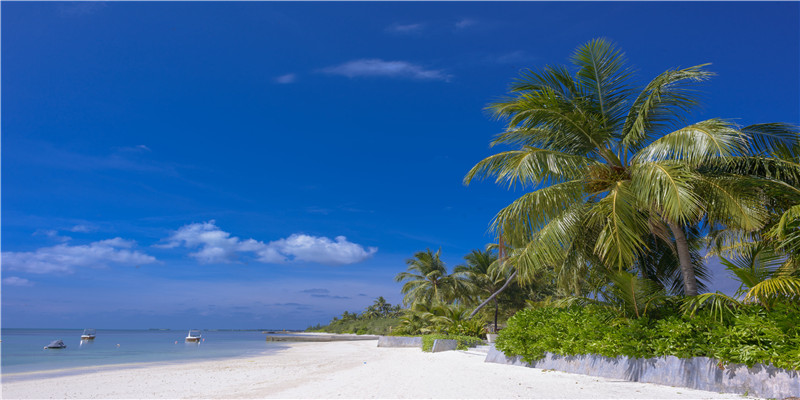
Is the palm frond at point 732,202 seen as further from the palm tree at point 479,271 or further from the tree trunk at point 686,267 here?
the palm tree at point 479,271

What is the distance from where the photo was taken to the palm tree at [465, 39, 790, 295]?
26.0ft

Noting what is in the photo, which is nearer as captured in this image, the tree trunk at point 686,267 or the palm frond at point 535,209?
the tree trunk at point 686,267

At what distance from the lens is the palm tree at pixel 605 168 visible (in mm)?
7938

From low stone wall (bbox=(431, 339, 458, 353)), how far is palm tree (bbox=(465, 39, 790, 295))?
8971 millimetres

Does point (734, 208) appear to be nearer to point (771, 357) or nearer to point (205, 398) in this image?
point (771, 357)

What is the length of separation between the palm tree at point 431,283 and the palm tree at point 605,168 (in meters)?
23.2

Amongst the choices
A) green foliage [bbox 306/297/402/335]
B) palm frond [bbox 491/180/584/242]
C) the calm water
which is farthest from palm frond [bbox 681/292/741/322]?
green foliage [bbox 306/297/402/335]

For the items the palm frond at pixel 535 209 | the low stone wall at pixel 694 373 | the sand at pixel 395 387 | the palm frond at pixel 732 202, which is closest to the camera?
the low stone wall at pixel 694 373

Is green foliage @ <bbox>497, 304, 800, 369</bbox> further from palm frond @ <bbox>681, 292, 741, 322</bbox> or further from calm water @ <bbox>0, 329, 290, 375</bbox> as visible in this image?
calm water @ <bbox>0, 329, 290, 375</bbox>

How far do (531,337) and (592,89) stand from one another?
6154 millimetres

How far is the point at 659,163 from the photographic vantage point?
8086 millimetres

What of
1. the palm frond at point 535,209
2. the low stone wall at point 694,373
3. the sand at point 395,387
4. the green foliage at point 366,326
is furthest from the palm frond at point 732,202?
the green foliage at point 366,326

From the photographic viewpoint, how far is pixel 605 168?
930 cm

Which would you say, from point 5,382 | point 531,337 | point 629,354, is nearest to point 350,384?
point 531,337
